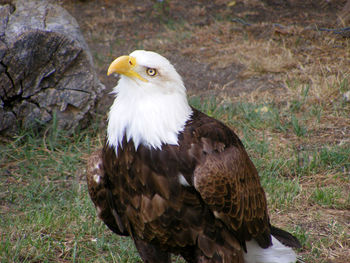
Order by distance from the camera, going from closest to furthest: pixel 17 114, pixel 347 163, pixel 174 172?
pixel 174 172 < pixel 347 163 < pixel 17 114

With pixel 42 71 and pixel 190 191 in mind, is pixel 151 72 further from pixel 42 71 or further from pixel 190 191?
pixel 42 71

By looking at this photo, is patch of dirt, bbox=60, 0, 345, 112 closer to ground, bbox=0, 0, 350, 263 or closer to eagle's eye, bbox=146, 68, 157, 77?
ground, bbox=0, 0, 350, 263

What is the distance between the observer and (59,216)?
4.14m

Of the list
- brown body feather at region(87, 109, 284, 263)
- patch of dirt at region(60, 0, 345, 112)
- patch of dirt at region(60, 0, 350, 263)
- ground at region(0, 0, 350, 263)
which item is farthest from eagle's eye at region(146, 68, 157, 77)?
patch of dirt at region(60, 0, 345, 112)

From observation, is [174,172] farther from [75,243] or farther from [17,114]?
[17,114]

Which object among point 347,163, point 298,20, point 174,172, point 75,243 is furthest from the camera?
point 298,20

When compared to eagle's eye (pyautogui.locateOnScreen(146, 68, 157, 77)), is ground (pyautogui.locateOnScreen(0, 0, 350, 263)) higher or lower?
lower

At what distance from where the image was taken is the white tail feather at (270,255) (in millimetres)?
3473

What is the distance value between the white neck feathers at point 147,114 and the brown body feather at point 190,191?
49 mm

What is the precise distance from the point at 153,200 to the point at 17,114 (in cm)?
276

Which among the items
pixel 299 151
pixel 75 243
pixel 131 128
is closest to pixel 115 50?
pixel 299 151

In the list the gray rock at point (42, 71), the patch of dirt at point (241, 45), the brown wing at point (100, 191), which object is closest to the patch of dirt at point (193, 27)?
the patch of dirt at point (241, 45)

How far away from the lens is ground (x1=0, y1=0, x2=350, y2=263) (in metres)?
4.00

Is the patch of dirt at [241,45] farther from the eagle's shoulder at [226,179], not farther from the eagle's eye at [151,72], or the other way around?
the eagle's eye at [151,72]
